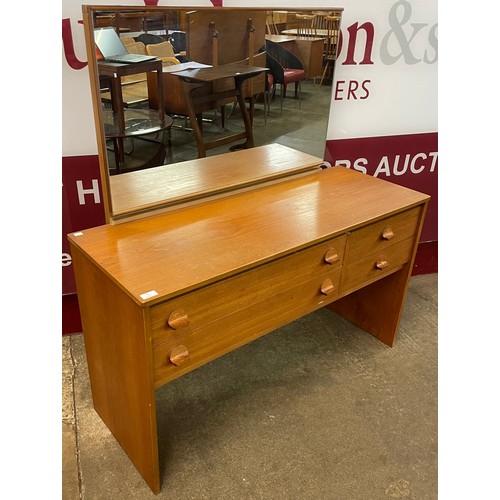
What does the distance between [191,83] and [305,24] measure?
52cm

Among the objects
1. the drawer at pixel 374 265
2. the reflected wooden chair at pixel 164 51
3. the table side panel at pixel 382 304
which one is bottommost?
the table side panel at pixel 382 304

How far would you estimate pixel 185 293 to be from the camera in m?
1.29

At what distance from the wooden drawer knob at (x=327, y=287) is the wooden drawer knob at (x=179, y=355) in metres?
0.56

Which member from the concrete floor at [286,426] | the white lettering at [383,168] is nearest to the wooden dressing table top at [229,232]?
the white lettering at [383,168]

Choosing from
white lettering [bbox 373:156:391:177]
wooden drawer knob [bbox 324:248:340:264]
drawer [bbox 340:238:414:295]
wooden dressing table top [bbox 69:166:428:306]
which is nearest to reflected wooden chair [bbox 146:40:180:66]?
wooden dressing table top [bbox 69:166:428:306]

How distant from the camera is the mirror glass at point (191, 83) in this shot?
58.9 inches

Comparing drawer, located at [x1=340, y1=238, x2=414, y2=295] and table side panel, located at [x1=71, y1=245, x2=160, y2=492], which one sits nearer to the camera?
table side panel, located at [x1=71, y1=245, x2=160, y2=492]

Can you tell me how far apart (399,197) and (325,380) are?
2.67 ft

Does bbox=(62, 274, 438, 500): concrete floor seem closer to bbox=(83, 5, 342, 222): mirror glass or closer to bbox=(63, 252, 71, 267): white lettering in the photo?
bbox=(63, 252, 71, 267): white lettering

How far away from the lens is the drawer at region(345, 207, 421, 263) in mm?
1715

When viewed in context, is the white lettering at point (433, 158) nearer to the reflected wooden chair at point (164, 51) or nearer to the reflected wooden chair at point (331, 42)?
the reflected wooden chair at point (331, 42)

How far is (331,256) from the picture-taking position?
1.64 m

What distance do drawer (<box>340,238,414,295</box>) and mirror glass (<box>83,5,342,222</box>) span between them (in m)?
0.59

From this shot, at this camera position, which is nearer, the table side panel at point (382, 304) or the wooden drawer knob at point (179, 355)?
the wooden drawer knob at point (179, 355)
